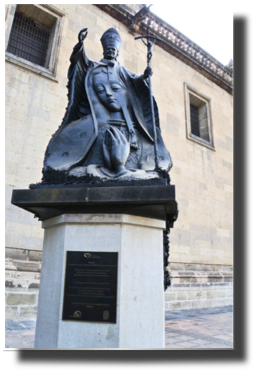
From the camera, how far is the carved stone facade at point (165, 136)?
23.0ft

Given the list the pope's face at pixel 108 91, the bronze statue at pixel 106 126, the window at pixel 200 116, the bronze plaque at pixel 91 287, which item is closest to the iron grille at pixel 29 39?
the bronze statue at pixel 106 126

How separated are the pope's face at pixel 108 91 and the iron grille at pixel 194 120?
9.93 meters

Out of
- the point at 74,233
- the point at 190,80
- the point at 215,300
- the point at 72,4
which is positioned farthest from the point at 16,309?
the point at 190,80

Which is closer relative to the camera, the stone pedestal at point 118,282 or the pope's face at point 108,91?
the stone pedestal at point 118,282

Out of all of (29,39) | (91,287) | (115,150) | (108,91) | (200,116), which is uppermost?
(29,39)

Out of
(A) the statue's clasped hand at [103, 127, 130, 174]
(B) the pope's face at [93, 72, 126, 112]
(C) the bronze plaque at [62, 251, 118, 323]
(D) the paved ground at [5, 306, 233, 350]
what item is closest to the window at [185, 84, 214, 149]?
(D) the paved ground at [5, 306, 233, 350]

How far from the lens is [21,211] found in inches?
276

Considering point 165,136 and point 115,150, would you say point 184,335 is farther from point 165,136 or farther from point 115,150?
point 165,136

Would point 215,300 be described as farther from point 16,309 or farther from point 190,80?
point 190,80

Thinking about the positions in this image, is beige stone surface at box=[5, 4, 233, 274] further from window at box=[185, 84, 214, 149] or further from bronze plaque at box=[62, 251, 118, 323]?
bronze plaque at box=[62, 251, 118, 323]

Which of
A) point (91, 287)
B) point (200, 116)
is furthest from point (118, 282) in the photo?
point (200, 116)

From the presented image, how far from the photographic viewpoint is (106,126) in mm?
3691

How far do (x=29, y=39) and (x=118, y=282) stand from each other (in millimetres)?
8985

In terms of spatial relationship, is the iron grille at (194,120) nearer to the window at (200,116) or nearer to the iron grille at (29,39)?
the window at (200,116)
